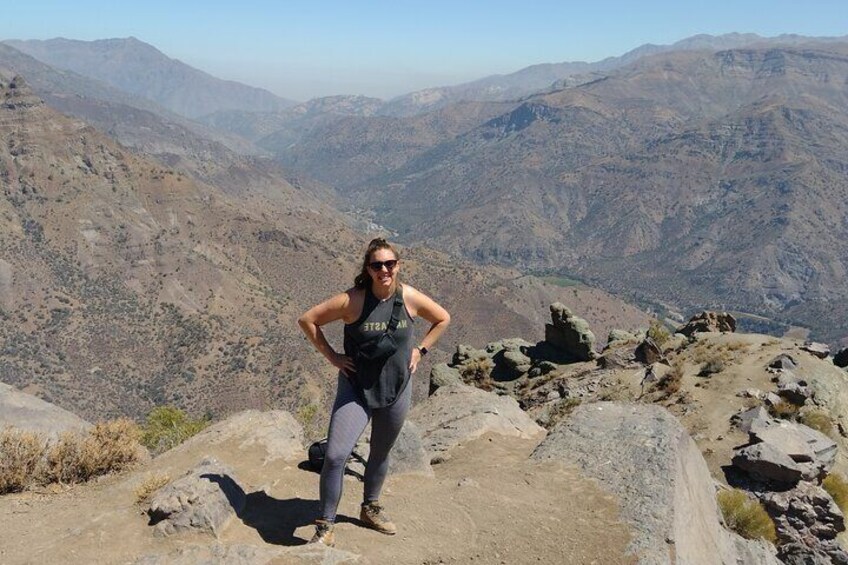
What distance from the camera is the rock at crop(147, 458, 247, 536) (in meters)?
7.09

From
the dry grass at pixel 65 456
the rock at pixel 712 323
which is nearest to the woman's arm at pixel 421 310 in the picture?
the dry grass at pixel 65 456

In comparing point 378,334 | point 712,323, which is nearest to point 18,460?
point 378,334

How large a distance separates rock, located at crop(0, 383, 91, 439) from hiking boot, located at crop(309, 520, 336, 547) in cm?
982

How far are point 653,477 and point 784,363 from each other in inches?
672

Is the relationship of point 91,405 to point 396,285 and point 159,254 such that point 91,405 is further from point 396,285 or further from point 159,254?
point 396,285

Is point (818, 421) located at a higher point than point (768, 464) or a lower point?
lower

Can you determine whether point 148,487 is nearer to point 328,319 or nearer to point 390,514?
point 390,514

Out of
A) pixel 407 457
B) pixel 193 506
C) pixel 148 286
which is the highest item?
pixel 193 506

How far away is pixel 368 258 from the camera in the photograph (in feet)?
21.0

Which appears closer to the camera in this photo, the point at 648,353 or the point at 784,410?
the point at 784,410

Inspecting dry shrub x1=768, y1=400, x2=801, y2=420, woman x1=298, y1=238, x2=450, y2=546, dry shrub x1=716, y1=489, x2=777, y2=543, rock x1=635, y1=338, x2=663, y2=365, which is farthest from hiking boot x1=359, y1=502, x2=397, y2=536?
rock x1=635, y1=338, x2=663, y2=365

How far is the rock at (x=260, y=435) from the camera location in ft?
34.0

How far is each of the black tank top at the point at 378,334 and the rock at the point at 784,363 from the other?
2083 cm

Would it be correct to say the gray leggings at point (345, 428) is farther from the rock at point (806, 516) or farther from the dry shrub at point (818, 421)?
the dry shrub at point (818, 421)
